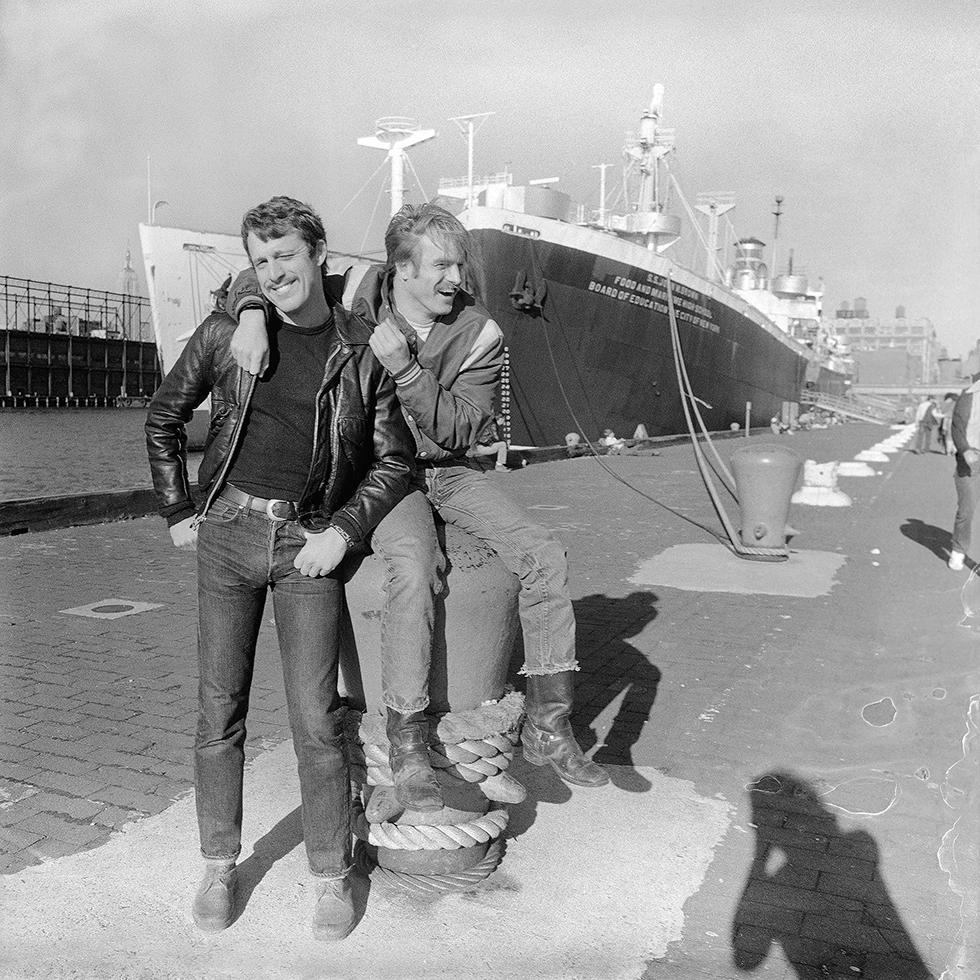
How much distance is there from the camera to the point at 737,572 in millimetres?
8578

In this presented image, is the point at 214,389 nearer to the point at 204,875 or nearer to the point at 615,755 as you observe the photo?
the point at 204,875

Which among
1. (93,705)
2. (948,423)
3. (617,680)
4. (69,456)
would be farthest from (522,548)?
(69,456)

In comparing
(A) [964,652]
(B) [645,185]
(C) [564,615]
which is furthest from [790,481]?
(B) [645,185]

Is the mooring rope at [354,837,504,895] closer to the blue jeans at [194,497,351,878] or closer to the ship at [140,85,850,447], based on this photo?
the blue jeans at [194,497,351,878]

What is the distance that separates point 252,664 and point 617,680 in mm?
2999

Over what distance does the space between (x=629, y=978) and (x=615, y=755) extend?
171 centimetres

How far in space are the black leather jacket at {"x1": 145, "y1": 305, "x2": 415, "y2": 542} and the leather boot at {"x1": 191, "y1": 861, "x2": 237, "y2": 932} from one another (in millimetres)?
1003

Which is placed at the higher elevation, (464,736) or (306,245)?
(306,245)

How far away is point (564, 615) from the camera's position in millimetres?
3256

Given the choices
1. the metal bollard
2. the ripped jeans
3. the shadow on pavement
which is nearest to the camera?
the shadow on pavement

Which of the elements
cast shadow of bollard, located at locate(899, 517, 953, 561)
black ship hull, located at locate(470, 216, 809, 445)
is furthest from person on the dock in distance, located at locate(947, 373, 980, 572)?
black ship hull, located at locate(470, 216, 809, 445)

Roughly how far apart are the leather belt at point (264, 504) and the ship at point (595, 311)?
17567mm

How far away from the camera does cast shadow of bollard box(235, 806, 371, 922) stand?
2.91 m

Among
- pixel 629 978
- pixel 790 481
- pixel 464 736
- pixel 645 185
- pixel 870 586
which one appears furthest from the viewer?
pixel 645 185
